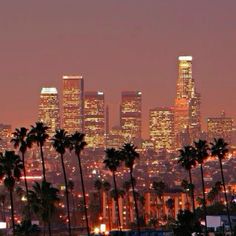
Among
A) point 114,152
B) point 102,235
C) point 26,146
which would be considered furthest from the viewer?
point 102,235

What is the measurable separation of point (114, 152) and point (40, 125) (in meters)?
15.2

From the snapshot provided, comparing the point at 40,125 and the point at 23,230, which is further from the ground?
the point at 40,125

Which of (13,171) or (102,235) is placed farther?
(102,235)

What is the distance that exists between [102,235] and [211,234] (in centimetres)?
1463

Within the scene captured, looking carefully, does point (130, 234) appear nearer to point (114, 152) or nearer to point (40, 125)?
point (114, 152)

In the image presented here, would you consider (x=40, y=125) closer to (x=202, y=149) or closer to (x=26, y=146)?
(x=26, y=146)

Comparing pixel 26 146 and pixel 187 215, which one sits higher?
pixel 26 146

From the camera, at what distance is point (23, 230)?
142125mm

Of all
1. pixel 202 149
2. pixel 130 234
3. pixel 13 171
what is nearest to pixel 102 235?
pixel 130 234

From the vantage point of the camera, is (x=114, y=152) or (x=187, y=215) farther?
(x=114, y=152)

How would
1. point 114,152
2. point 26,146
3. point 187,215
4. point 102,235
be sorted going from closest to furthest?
1. point 187,215
2. point 26,146
3. point 114,152
4. point 102,235

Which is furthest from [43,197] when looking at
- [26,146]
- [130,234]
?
[130,234]

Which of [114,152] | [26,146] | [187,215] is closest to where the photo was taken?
[187,215]

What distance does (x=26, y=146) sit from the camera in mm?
146250
